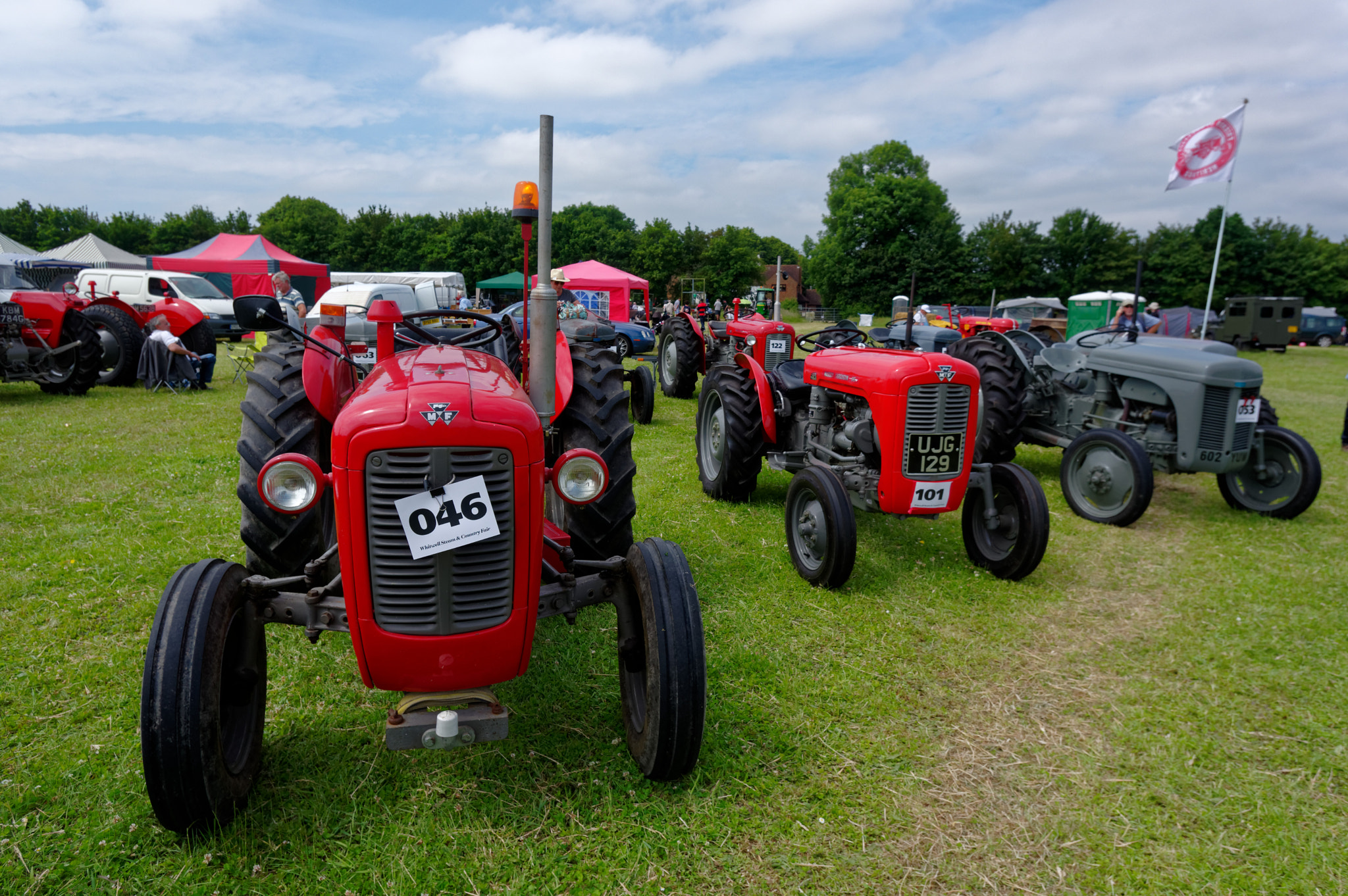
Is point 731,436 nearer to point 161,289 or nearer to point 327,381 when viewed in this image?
point 327,381

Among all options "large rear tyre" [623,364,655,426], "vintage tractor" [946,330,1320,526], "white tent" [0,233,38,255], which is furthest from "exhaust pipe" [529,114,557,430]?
"white tent" [0,233,38,255]

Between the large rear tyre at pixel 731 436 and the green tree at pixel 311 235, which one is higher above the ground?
the green tree at pixel 311 235

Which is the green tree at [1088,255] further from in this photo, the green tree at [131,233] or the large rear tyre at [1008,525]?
the green tree at [131,233]

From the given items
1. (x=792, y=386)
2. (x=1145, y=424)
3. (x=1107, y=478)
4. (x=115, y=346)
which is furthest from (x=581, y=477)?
(x=115, y=346)

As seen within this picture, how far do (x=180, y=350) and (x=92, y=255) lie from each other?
23893 mm

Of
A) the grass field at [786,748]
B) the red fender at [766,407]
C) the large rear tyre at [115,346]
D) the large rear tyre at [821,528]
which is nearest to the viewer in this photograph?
the grass field at [786,748]

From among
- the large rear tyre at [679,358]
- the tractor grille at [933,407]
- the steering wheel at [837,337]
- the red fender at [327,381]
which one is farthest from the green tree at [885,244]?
the red fender at [327,381]

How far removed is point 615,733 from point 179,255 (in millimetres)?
25771

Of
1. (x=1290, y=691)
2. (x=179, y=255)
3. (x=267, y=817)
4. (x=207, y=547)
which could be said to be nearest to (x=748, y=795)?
(x=267, y=817)

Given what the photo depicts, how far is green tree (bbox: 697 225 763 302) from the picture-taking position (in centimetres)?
5472

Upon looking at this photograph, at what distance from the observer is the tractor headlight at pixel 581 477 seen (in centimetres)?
246

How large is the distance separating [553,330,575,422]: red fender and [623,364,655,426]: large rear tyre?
511 centimetres

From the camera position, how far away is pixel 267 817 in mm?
2248

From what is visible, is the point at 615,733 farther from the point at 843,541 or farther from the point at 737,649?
the point at 843,541
